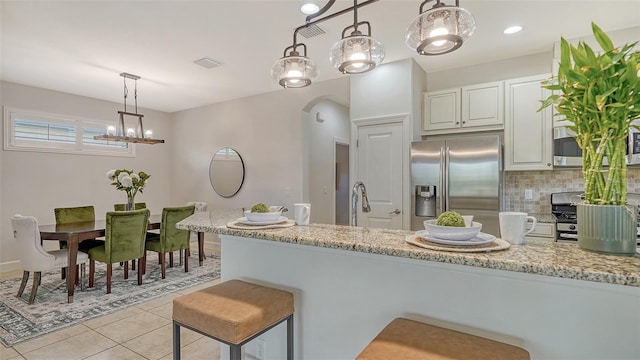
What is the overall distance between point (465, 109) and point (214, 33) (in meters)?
2.79

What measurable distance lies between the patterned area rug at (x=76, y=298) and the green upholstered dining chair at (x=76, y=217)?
1.45ft

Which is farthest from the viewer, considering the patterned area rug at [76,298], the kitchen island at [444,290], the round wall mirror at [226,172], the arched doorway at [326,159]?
the round wall mirror at [226,172]

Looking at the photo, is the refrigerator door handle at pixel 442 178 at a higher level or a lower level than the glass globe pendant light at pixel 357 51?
lower

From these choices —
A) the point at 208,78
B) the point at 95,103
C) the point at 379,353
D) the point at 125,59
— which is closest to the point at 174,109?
the point at 95,103

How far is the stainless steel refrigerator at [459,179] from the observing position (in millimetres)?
3158

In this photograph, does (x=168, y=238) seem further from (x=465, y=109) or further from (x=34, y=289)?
(x=465, y=109)

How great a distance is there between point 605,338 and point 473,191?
92.3 inches

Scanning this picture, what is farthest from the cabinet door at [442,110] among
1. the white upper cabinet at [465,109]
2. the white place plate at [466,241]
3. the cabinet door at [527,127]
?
the white place plate at [466,241]

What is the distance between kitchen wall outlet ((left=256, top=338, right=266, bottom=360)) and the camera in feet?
6.09

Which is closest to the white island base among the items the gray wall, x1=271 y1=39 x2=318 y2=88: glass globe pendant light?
x1=271 y1=39 x2=318 y2=88: glass globe pendant light

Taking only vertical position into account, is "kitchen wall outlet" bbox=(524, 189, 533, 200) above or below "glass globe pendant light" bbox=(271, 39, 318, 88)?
below

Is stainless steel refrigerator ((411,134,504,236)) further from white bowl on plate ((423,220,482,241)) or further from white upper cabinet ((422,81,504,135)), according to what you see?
white bowl on plate ((423,220,482,241))

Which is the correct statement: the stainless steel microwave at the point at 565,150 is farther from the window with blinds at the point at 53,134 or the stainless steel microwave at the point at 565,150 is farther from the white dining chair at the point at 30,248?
the window with blinds at the point at 53,134

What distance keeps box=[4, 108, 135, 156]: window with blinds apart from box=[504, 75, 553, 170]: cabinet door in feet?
20.1
